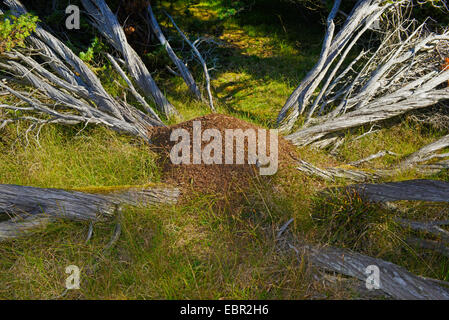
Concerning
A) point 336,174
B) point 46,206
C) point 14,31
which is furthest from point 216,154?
point 14,31

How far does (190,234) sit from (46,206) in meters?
1.31

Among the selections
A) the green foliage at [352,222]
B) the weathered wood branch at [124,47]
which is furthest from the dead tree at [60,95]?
the green foliage at [352,222]

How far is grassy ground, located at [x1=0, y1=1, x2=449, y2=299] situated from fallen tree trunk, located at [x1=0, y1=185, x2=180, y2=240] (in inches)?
4.1

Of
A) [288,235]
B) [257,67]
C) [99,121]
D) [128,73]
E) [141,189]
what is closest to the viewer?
[288,235]

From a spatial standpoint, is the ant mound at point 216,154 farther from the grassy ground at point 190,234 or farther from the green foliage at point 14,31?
the green foliage at point 14,31

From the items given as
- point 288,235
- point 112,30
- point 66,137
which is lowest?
point 288,235

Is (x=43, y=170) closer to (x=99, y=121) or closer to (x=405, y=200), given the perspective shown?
(x=99, y=121)

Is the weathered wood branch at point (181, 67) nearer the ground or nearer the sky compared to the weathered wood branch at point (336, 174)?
nearer the sky

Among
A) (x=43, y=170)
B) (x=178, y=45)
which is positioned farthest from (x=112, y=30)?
(x=43, y=170)

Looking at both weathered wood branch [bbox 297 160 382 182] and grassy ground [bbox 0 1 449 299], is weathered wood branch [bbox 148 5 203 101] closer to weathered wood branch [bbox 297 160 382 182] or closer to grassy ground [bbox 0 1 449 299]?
grassy ground [bbox 0 1 449 299]

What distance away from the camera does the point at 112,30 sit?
4934 millimetres

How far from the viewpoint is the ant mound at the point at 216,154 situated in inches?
138

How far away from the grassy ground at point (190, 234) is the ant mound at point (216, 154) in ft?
0.49

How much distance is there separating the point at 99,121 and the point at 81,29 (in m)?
2.31
